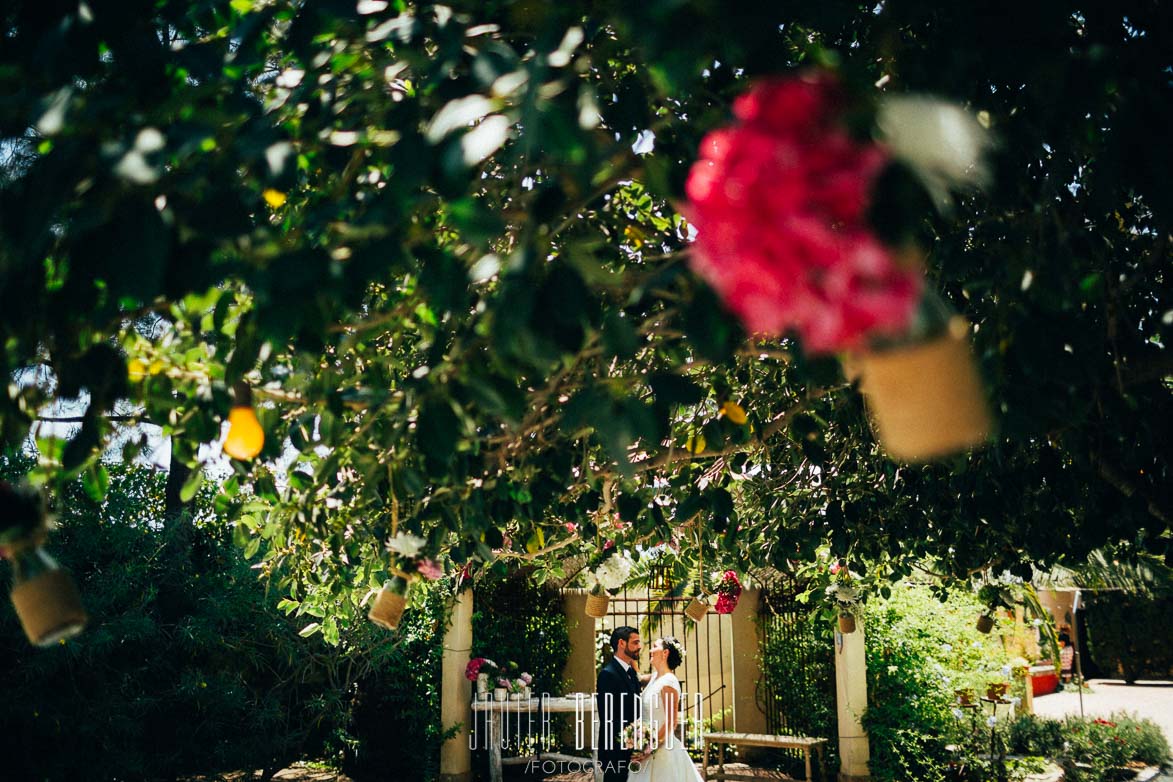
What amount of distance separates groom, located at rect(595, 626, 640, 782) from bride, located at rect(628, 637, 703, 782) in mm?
90

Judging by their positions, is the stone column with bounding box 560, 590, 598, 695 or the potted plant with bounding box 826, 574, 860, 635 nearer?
the potted plant with bounding box 826, 574, 860, 635

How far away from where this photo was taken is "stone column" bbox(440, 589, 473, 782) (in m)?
7.72

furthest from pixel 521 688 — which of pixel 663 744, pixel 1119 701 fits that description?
pixel 1119 701

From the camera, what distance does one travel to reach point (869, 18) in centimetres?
219

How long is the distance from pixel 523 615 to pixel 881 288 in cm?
869

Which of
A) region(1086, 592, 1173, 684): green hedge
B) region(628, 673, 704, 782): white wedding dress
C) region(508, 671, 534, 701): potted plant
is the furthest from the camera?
region(1086, 592, 1173, 684): green hedge

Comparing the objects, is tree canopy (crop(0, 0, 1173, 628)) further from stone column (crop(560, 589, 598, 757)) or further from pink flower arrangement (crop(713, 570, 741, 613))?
stone column (crop(560, 589, 598, 757))

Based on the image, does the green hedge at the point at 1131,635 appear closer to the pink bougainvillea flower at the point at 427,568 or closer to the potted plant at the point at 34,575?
the pink bougainvillea flower at the point at 427,568

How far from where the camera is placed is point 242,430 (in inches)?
67.0

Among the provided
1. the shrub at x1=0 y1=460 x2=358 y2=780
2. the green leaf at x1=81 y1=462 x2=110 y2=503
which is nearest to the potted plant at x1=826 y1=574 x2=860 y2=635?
the green leaf at x1=81 y1=462 x2=110 y2=503

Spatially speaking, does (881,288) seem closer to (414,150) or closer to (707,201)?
(707,201)

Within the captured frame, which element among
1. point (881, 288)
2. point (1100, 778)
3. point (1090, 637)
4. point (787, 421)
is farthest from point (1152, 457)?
point (1090, 637)

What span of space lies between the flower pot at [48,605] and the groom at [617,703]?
460cm

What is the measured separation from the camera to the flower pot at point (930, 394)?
Answer: 0.94 m
